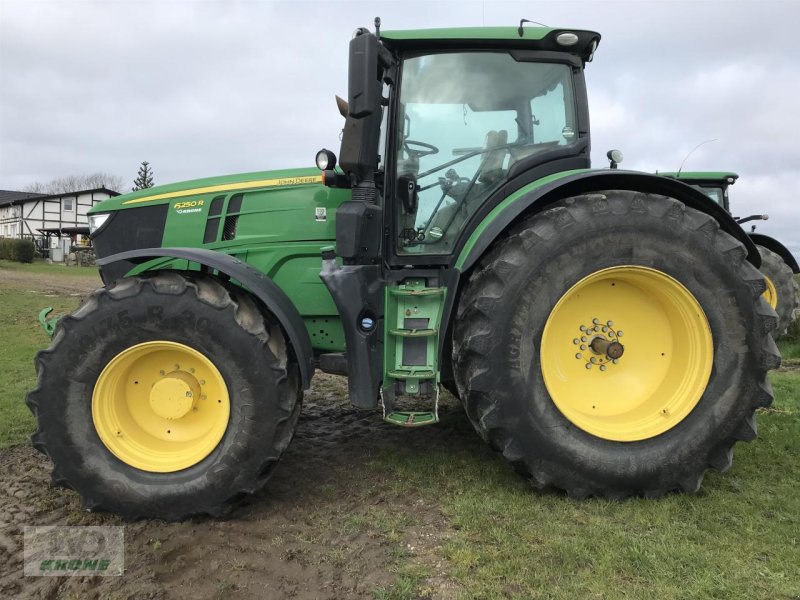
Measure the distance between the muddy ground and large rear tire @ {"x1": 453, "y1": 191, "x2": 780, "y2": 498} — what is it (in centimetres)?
70

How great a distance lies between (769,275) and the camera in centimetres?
812

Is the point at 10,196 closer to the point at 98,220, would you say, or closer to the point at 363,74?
the point at 98,220

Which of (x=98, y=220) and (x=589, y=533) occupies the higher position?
(x=98, y=220)

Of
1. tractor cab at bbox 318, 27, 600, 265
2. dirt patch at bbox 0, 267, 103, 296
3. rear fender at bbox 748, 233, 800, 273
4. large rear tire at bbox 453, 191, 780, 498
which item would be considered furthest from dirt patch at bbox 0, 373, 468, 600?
dirt patch at bbox 0, 267, 103, 296

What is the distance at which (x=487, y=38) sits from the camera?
3.17m

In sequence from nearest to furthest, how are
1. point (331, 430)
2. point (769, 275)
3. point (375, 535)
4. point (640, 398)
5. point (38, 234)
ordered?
point (375, 535), point (640, 398), point (331, 430), point (769, 275), point (38, 234)

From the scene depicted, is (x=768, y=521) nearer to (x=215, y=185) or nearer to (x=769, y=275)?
(x=215, y=185)

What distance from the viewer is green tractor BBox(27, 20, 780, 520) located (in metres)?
2.86

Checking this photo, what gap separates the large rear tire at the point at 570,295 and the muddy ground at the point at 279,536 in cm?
70

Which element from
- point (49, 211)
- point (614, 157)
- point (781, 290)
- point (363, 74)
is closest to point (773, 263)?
point (781, 290)

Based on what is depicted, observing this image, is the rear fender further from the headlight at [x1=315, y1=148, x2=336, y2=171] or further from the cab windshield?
the headlight at [x1=315, y1=148, x2=336, y2=171]

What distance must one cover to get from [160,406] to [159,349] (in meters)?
0.30

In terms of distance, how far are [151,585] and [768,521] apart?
2830 mm

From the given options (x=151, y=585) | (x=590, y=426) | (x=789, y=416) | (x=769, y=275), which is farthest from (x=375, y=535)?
(x=769, y=275)
